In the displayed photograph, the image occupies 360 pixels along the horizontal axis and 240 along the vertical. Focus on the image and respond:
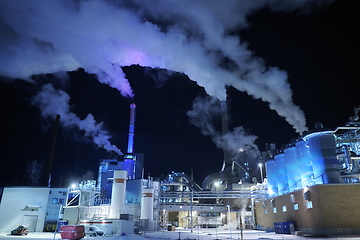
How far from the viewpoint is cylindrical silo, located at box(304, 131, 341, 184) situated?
30.0m

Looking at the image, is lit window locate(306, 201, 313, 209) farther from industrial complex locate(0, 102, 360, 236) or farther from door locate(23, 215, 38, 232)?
door locate(23, 215, 38, 232)

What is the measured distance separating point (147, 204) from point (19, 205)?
20.7m

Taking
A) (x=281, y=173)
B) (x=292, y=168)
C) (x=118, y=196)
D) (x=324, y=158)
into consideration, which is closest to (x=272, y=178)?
(x=281, y=173)

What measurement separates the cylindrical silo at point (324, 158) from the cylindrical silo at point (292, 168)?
21.5ft

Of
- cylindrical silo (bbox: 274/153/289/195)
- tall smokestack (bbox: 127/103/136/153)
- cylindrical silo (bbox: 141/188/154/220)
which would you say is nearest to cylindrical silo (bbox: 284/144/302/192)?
cylindrical silo (bbox: 274/153/289/195)

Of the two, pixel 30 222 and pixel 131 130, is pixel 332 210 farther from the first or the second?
pixel 131 130

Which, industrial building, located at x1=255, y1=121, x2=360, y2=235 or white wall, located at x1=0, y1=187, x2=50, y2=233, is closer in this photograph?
industrial building, located at x1=255, y1=121, x2=360, y2=235

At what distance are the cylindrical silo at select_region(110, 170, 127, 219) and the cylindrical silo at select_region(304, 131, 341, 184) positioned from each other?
28342 millimetres

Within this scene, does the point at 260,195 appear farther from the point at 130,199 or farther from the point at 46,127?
the point at 46,127

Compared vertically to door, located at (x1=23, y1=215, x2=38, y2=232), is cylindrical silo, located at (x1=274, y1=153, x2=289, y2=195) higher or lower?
higher

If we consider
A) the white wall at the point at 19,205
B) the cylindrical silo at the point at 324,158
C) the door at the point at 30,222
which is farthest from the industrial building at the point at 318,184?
the door at the point at 30,222

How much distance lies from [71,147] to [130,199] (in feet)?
136

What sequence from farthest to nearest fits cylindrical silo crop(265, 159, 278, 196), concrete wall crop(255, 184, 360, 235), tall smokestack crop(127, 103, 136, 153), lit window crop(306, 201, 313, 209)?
tall smokestack crop(127, 103, 136, 153) → cylindrical silo crop(265, 159, 278, 196) → lit window crop(306, 201, 313, 209) → concrete wall crop(255, 184, 360, 235)

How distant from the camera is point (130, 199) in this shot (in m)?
55.2
